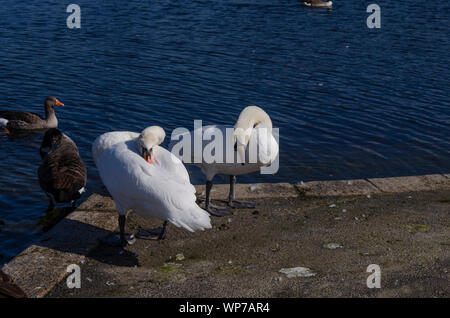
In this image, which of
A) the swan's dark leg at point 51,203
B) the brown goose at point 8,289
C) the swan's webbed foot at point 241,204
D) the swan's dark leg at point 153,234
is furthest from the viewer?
the swan's dark leg at point 51,203

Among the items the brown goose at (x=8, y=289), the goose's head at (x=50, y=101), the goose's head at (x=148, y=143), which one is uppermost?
the goose's head at (x=148, y=143)

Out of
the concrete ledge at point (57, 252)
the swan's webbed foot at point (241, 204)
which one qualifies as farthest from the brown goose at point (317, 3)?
the concrete ledge at point (57, 252)

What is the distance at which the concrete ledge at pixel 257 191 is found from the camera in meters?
7.76

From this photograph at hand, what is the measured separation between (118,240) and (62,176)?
2.12 metres

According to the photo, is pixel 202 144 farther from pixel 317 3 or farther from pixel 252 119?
pixel 317 3

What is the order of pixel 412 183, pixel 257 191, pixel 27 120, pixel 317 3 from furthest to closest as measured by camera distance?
1. pixel 317 3
2. pixel 27 120
3. pixel 412 183
4. pixel 257 191

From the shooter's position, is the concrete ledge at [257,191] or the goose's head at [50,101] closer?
the concrete ledge at [257,191]

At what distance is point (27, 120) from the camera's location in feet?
39.3

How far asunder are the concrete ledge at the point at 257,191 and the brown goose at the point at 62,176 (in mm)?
1640

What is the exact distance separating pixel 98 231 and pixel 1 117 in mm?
6412

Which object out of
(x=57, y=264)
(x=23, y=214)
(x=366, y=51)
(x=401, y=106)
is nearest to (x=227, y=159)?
(x=57, y=264)

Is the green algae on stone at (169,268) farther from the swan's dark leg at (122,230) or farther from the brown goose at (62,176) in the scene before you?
the brown goose at (62,176)

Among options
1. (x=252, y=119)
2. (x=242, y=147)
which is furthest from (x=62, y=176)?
(x=252, y=119)

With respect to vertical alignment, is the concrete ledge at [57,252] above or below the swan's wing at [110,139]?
below
